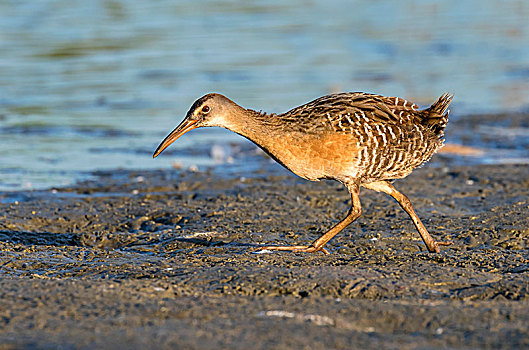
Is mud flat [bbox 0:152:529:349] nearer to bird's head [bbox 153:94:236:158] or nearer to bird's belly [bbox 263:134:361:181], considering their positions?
bird's belly [bbox 263:134:361:181]

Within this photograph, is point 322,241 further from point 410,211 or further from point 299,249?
point 410,211

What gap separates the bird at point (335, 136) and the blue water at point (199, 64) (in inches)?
144

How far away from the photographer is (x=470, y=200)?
852cm

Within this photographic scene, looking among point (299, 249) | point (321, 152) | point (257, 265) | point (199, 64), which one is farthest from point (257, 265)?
point (199, 64)

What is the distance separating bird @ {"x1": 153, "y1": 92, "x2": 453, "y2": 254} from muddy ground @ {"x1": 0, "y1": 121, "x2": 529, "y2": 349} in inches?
23.1

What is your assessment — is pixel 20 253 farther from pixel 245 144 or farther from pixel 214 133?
pixel 214 133

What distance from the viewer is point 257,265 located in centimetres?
579

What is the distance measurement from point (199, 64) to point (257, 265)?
1183cm

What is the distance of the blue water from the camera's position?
40.0ft

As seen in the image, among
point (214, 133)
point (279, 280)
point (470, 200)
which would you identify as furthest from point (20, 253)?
point (214, 133)

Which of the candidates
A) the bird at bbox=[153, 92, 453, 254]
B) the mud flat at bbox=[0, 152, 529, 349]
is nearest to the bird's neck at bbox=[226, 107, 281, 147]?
the bird at bbox=[153, 92, 453, 254]

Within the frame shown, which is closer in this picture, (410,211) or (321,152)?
(321,152)

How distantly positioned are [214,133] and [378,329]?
29.2 feet

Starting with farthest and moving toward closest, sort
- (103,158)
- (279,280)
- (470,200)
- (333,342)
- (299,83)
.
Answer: (299,83), (103,158), (470,200), (279,280), (333,342)
